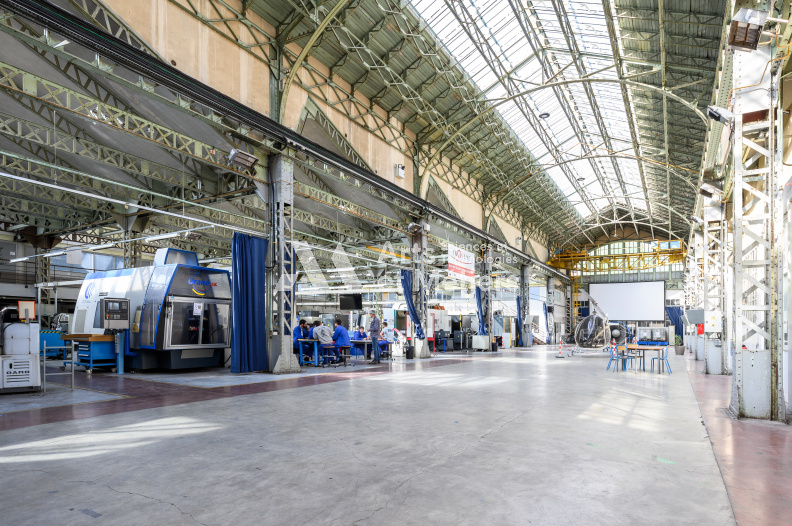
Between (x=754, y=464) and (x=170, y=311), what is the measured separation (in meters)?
12.0

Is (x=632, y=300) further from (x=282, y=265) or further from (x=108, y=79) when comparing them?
(x=108, y=79)

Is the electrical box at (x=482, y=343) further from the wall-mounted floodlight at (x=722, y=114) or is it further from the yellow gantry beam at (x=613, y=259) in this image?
the yellow gantry beam at (x=613, y=259)

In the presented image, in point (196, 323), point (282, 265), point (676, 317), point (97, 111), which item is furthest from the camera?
point (676, 317)

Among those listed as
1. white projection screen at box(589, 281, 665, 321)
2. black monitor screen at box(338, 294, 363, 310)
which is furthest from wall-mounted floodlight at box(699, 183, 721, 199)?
white projection screen at box(589, 281, 665, 321)

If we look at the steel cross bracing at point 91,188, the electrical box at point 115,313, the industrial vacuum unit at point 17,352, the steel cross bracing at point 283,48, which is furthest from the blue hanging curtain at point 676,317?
the industrial vacuum unit at point 17,352

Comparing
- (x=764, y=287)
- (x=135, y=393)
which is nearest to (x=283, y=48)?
(x=135, y=393)

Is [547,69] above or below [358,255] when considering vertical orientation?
above

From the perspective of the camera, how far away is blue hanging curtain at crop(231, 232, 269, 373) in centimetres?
1252

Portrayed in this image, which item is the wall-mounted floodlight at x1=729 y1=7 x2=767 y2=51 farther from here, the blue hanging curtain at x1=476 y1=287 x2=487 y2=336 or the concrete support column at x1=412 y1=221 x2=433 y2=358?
the blue hanging curtain at x1=476 y1=287 x2=487 y2=336

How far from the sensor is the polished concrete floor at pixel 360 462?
3.52 metres

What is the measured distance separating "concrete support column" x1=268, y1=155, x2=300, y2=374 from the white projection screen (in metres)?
36.5

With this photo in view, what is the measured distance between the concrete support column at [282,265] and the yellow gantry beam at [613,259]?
3421 cm

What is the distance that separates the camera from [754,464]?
16.0ft

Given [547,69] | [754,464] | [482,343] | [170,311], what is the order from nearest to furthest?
1. [754,464]
2. [170,311]
3. [547,69]
4. [482,343]
